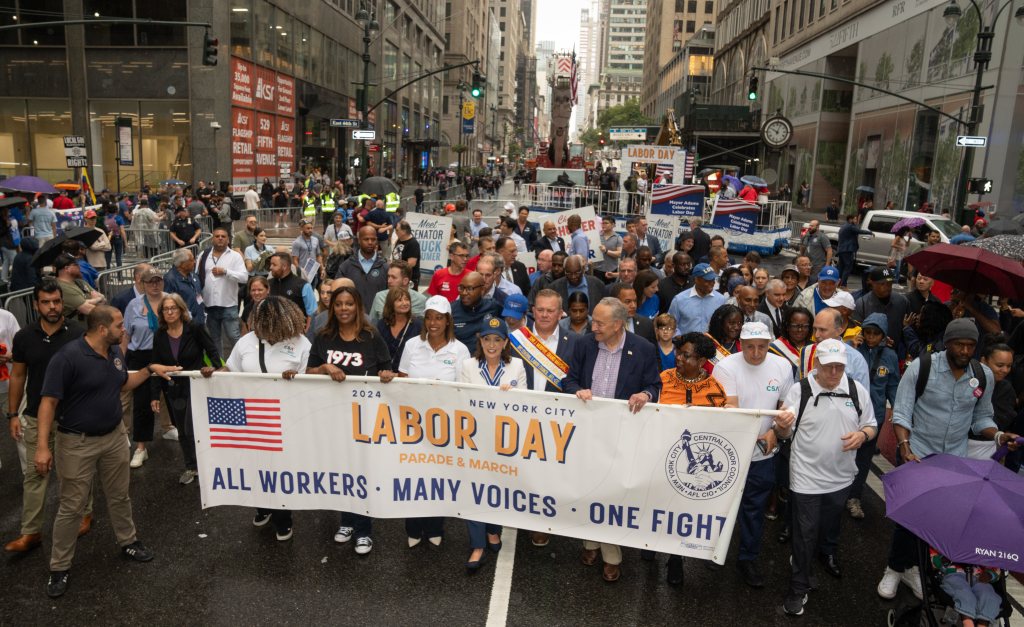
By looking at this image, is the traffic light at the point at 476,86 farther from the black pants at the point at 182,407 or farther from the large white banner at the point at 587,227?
the black pants at the point at 182,407

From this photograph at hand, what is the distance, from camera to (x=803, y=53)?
52688 millimetres

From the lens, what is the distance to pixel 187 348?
251 inches

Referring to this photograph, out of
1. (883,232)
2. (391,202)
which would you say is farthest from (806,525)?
(883,232)

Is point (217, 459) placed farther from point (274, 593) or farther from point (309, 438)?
point (274, 593)

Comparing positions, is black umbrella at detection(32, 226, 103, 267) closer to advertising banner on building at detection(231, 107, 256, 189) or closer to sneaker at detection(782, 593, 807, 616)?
sneaker at detection(782, 593, 807, 616)

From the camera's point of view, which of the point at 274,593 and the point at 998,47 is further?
the point at 998,47

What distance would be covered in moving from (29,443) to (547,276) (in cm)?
567

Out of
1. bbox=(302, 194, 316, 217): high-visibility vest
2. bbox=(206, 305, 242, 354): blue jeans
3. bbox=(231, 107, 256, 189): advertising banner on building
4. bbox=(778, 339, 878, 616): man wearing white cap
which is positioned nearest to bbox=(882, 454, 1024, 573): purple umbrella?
bbox=(778, 339, 878, 616): man wearing white cap

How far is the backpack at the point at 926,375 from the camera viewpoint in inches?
212

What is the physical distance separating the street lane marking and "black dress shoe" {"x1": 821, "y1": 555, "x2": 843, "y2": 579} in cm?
233

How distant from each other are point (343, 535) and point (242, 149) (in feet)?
101

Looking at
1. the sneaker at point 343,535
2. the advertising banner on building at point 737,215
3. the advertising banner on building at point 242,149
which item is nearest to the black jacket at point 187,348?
the sneaker at point 343,535

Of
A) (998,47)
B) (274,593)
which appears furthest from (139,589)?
(998,47)

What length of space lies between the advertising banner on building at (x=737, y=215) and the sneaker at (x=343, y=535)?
21030 millimetres
